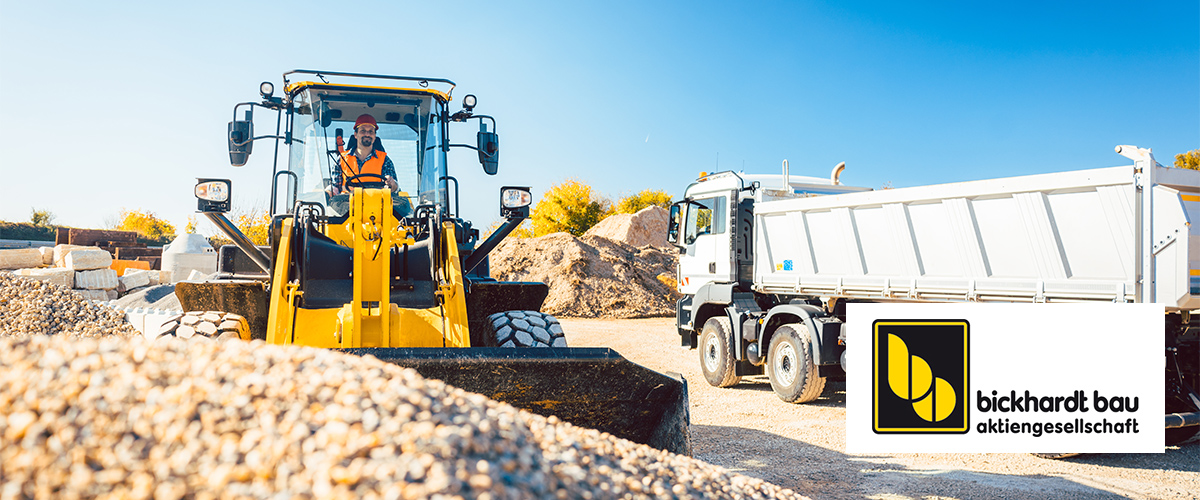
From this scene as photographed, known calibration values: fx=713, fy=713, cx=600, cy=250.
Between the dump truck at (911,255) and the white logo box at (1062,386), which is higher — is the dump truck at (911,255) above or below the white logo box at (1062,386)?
above

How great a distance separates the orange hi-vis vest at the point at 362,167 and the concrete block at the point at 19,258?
16.8m

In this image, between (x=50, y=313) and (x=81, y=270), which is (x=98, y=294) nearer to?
(x=81, y=270)

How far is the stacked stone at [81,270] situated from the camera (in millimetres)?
15859

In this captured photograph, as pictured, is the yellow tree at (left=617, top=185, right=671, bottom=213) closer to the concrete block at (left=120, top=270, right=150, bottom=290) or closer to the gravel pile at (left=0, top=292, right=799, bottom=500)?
the concrete block at (left=120, top=270, right=150, bottom=290)

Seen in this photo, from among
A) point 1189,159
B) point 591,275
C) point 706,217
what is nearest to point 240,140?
point 706,217

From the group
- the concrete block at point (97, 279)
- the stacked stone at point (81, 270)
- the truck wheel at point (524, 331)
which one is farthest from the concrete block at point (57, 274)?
the truck wheel at point (524, 331)

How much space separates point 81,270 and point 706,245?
49.9ft

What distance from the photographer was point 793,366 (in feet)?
25.7

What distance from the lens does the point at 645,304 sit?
20531 mm

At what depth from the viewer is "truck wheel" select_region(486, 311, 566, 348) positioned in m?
4.90

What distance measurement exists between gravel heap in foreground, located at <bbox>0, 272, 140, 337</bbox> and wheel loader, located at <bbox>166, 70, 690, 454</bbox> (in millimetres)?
1092

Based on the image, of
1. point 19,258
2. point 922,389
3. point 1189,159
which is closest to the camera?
point 922,389

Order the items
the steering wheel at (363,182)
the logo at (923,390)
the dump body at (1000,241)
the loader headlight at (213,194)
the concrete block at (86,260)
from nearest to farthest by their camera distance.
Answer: the loader headlight at (213,194), the dump body at (1000,241), the logo at (923,390), the steering wheel at (363,182), the concrete block at (86,260)

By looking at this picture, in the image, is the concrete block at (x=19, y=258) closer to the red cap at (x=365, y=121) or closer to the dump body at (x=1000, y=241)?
the red cap at (x=365, y=121)
